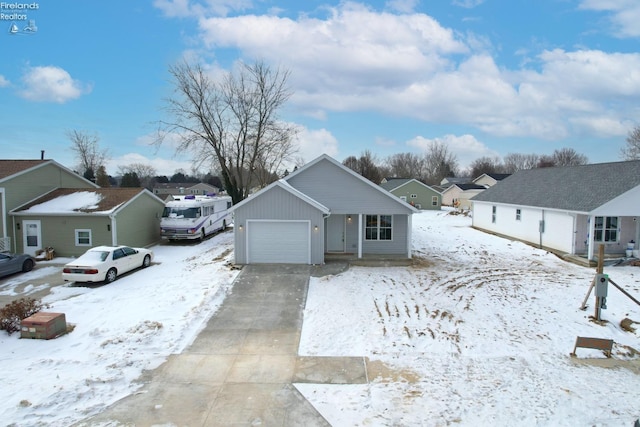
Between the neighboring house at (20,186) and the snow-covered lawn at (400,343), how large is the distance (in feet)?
17.3

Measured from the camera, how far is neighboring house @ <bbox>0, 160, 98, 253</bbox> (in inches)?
770

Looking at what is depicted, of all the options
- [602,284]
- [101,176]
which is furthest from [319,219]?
[101,176]

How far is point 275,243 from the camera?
17109 mm

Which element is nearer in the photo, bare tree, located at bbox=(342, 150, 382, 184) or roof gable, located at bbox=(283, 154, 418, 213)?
roof gable, located at bbox=(283, 154, 418, 213)

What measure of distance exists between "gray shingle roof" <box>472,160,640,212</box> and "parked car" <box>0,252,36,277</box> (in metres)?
26.3

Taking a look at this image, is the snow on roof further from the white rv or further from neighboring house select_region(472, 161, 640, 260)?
neighboring house select_region(472, 161, 640, 260)

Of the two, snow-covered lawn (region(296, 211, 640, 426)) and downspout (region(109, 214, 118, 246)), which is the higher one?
downspout (region(109, 214, 118, 246))

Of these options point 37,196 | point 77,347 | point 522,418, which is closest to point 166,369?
point 77,347

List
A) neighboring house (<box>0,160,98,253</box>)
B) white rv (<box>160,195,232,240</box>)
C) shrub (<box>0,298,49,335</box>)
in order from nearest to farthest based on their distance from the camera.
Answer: shrub (<box>0,298,49,335</box>)
neighboring house (<box>0,160,98,253</box>)
white rv (<box>160,195,232,240</box>)

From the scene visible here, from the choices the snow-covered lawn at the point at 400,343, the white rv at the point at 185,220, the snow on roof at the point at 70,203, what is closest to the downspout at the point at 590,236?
the snow-covered lawn at the point at 400,343

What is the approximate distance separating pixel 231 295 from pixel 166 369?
4965 millimetres

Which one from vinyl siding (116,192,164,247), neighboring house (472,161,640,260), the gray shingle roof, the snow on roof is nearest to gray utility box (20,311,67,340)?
vinyl siding (116,192,164,247)

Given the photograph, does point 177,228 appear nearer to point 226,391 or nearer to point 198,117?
point 198,117

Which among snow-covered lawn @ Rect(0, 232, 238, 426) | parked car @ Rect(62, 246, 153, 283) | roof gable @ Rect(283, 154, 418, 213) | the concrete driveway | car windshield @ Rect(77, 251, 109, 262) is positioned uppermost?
roof gable @ Rect(283, 154, 418, 213)
